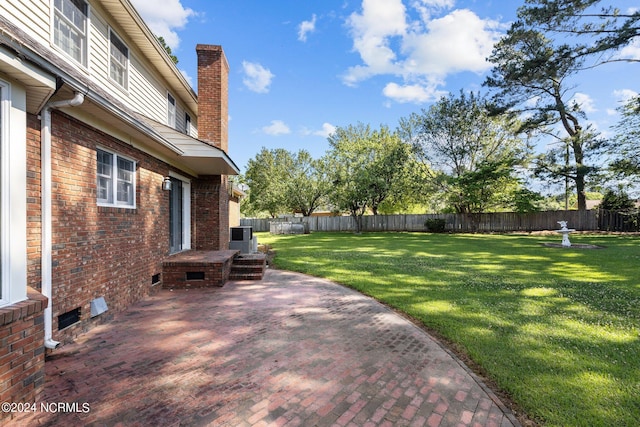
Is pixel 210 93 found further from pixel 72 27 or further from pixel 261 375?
pixel 261 375

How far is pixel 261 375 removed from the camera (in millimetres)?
2799

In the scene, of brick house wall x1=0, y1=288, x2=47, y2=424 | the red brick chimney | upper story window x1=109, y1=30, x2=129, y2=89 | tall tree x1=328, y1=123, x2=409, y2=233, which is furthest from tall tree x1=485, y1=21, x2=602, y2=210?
brick house wall x1=0, y1=288, x2=47, y2=424

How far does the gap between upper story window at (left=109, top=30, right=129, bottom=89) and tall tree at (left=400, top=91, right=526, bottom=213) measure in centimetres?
2213

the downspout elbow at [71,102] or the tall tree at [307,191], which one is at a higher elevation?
the tall tree at [307,191]

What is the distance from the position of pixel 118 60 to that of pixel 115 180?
348 centimetres

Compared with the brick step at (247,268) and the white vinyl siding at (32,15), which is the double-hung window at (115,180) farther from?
the brick step at (247,268)

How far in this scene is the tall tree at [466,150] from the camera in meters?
22.1

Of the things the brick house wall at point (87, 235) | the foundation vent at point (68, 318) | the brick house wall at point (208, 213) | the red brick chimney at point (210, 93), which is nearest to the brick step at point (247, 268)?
the brick house wall at point (208, 213)

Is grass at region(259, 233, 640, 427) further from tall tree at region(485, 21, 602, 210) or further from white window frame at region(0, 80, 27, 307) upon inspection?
tall tree at region(485, 21, 602, 210)

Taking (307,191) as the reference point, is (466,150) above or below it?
above

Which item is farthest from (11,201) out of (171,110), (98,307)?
(171,110)

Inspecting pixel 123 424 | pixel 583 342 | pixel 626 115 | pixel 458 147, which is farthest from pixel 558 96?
pixel 123 424

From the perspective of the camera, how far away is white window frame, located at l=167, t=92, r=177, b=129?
922 cm

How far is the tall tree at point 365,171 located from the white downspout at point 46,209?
65.3ft
